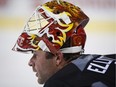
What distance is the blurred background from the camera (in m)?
1.71

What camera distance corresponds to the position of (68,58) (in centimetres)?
105

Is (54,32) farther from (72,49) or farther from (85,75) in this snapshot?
(85,75)

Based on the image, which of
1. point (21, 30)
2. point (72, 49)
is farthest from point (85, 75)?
point (21, 30)

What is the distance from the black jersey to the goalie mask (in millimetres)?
153

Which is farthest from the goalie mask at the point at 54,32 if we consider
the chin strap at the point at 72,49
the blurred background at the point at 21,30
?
the blurred background at the point at 21,30

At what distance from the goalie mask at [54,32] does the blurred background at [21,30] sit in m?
0.64

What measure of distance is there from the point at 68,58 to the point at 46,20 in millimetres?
130

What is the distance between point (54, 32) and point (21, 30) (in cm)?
74

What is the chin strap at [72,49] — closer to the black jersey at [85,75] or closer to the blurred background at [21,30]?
the black jersey at [85,75]

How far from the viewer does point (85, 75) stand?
33.2 inches

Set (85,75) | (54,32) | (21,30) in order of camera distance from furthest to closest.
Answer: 1. (21,30)
2. (54,32)
3. (85,75)

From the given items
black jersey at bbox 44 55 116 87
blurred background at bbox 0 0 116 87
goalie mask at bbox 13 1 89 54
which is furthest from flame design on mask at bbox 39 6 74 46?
blurred background at bbox 0 0 116 87

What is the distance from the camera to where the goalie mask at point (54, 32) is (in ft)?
3.42

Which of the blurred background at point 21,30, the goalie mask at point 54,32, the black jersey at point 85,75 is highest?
the goalie mask at point 54,32
